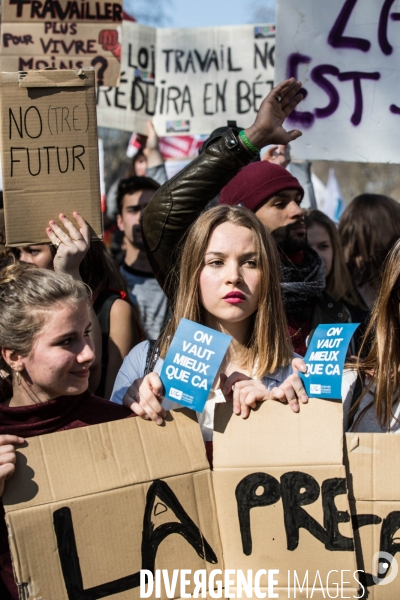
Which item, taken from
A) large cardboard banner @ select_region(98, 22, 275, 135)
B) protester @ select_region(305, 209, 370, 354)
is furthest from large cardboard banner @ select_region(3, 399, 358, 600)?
large cardboard banner @ select_region(98, 22, 275, 135)

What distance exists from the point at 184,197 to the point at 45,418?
114cm

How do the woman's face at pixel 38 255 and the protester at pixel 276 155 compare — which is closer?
the woman's face at pixel 38 255

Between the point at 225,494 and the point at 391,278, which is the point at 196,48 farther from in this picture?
the point at 225,494

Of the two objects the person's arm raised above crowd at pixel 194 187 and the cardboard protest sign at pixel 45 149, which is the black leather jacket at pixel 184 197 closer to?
the person's arm raised above crowd at pixel 194 187

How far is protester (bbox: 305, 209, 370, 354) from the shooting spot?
4098 mm

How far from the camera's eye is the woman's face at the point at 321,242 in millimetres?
4461

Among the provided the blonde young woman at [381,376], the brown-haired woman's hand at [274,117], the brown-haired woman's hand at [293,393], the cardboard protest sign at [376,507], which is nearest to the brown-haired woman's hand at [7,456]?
the brown-haired woman's hand at [293,393]

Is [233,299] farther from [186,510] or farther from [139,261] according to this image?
[139,261]

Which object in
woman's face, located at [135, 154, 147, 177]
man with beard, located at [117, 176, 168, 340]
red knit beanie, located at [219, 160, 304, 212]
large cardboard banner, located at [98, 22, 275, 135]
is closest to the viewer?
red knit beanie, located at [219, 160, 304, 212]

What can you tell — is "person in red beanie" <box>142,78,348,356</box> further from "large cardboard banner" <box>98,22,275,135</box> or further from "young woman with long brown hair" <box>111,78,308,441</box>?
"large cardboard banner" <box>98,22,275,135</box>

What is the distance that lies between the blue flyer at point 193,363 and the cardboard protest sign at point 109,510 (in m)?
0.13

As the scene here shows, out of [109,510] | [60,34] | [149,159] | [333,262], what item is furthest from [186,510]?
[149,159]

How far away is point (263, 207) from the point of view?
346 centimetres

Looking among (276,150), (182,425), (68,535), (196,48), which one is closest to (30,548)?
(68,535)
